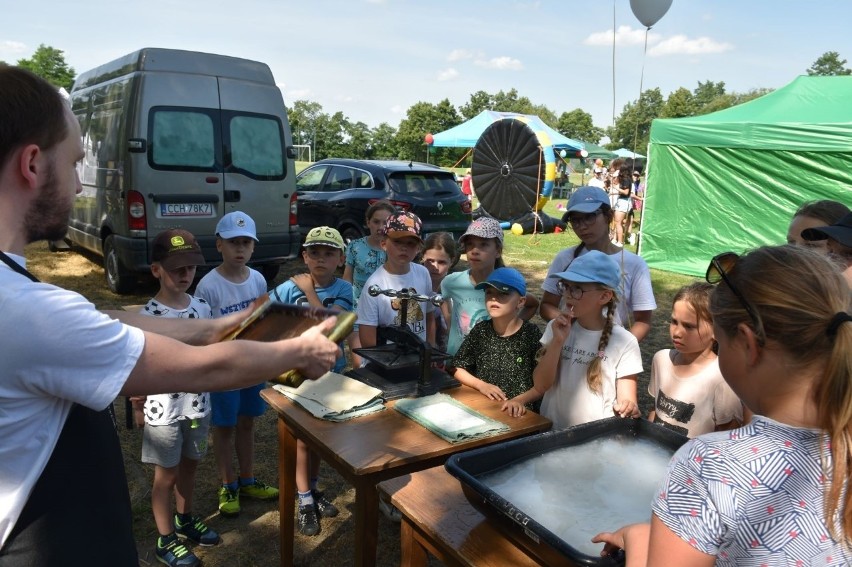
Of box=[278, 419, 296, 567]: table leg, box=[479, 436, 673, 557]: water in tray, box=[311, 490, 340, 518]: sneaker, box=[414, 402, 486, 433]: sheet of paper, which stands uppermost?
box=[479, 436, 673, 557]: water in tray

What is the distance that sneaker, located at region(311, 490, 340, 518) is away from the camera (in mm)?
2926

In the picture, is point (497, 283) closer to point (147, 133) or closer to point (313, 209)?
point (147, 133)

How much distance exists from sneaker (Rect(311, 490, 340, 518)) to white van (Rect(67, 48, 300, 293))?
14.0 feet

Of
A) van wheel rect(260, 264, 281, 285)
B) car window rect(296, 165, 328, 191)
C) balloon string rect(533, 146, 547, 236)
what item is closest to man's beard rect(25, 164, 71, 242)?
van wheel rect(260, 264, 281, 285)

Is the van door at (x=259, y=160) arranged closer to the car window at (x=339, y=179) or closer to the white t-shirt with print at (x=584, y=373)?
the car window at (x=339, y=179)

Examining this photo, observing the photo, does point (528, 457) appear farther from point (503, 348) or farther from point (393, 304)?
point (393, 304)

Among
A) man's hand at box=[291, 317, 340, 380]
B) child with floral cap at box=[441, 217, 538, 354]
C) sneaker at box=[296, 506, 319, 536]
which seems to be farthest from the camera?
child with floral cap at box=[441, 217, 538, 354]

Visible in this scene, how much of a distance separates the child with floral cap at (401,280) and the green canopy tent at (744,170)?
7.07 meters

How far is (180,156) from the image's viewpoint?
6.32 m

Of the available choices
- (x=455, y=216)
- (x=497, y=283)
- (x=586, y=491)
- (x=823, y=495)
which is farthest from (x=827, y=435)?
(x=455, y=216)

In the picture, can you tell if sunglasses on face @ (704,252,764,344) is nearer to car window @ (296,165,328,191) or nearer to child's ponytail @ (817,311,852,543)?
child's ponytail @ (817,311,852,543)

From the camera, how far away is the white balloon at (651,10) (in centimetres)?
418

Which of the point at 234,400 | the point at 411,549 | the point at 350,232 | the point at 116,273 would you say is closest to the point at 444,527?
the point at 411,549

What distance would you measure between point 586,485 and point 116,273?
21.6 feet
